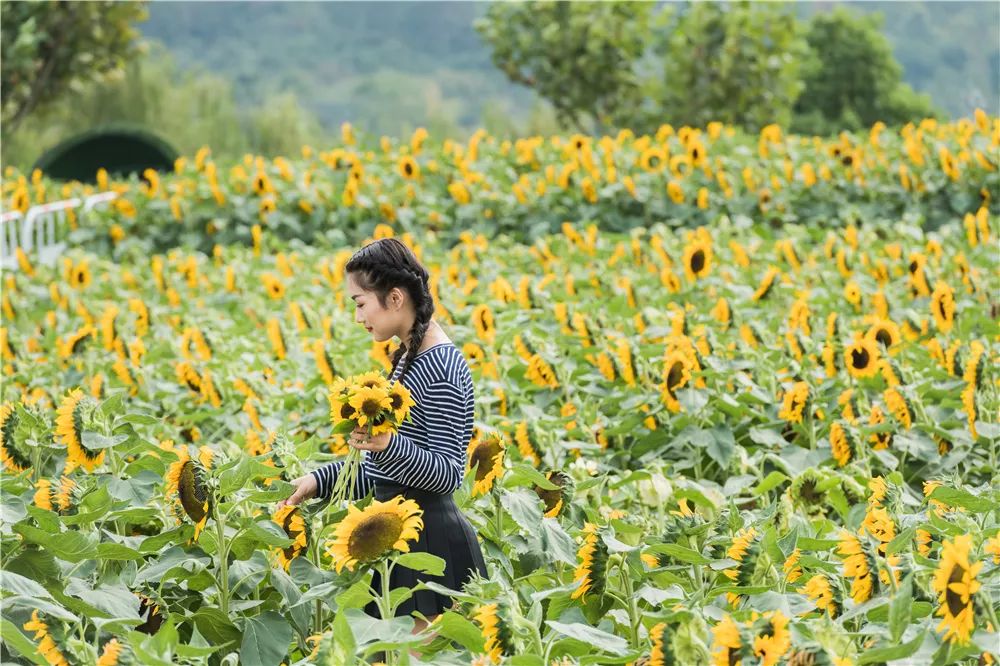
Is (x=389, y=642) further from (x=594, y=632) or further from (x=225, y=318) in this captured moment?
(x=225, y=318)

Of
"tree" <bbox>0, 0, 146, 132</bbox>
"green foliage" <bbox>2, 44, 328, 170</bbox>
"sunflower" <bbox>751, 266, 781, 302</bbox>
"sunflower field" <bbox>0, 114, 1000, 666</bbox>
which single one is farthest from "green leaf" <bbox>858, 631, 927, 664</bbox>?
"green foliage" <bbox>2, 44, 328, 170</bbox>

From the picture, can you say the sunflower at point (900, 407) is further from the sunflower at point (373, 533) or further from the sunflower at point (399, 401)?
the sunflower at point (373, 533)

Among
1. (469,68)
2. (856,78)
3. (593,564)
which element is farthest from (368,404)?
(469,68)

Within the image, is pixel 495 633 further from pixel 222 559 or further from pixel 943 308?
pixel 943 308

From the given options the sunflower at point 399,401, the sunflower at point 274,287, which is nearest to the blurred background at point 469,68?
Result: the sunflower at point 274,287

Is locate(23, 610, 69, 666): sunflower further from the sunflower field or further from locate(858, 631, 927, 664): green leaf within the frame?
locate(858, 631, 927, 664): green leaf

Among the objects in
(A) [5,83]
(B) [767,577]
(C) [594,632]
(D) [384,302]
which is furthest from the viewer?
(A) [5,83]

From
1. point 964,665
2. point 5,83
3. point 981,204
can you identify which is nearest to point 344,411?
point 964,665

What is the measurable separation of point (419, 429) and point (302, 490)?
0.27m

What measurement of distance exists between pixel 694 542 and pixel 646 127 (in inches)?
755

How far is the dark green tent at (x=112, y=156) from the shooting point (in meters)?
16.5

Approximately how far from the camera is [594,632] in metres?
2.20

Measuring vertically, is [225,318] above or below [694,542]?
below

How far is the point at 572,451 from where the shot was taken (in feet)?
13.5
